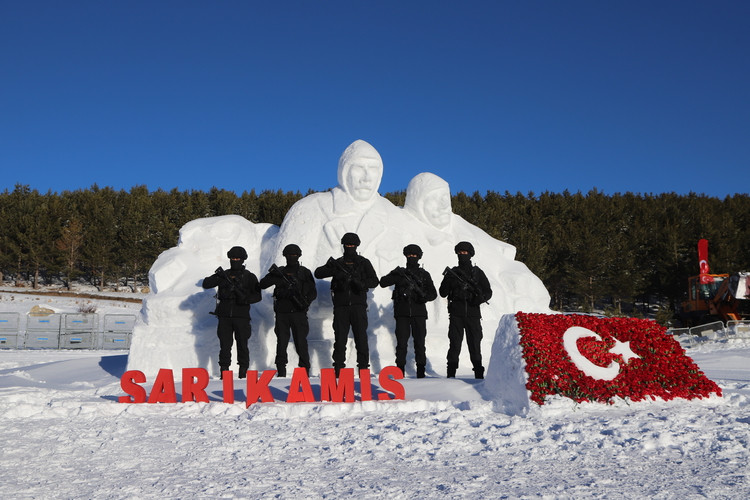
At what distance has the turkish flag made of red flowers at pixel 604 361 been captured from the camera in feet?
18.4

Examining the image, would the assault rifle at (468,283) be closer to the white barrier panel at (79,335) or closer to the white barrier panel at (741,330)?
the white barrier panel at (741,330)

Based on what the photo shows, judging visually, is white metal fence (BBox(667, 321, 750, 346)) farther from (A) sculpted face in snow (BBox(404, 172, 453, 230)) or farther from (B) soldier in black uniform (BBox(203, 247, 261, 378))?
(B) soldier in black uniform (BBox(203, 247, 261, 378))

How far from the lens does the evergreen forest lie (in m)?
34.2

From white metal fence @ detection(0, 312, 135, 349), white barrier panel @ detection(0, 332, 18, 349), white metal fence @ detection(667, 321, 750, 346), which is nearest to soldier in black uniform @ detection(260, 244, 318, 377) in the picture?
white metal fence @ detection(667, 321, 750, 346)

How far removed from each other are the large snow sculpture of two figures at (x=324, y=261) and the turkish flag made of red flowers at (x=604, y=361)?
3101 mm

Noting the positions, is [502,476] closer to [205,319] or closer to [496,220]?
[205,319]

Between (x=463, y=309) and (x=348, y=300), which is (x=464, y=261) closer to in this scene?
(x=463, y=309)

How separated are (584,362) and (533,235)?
31185mm

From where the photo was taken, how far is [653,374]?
19.4 feet

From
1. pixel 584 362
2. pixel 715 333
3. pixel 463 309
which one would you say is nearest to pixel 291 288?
pixel 463 309

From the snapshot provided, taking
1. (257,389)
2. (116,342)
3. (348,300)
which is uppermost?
(348,300)

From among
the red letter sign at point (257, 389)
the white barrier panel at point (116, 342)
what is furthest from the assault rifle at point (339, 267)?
the white barrier panel at point (116, 342)

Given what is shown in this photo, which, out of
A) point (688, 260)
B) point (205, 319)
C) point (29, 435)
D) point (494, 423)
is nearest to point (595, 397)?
point (494, 423)

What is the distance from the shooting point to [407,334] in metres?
7.99
